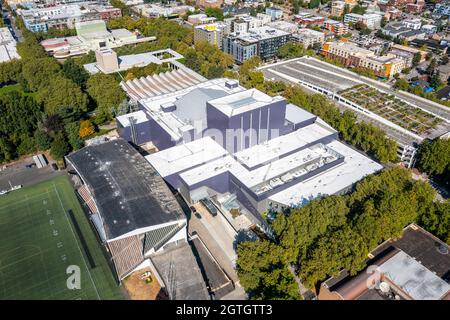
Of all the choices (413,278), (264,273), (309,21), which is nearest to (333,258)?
(264,273)

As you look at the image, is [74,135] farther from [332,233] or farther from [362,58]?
[362,58]

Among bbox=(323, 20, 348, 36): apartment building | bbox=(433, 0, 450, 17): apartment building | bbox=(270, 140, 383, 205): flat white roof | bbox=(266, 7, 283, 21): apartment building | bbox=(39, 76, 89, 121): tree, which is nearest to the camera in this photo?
bbox=(270, 140, 383, 205): flat white roof

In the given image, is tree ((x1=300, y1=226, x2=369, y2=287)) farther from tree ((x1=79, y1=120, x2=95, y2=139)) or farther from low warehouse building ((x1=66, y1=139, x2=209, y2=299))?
tree ((x1=79, y1=120, x2=95, y2=139))

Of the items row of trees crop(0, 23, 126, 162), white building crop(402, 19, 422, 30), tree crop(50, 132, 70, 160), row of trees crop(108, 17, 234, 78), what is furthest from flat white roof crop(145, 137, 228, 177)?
white building crop(402, 19, 422, 30)

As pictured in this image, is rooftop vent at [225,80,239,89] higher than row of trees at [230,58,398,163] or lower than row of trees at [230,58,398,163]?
higher

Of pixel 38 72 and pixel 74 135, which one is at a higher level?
pixel 38 72

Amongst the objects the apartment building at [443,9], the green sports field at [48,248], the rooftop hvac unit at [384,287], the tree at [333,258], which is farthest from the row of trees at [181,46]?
the apartment building at [443,9]

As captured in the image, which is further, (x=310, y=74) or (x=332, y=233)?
(x=310, y=74)
